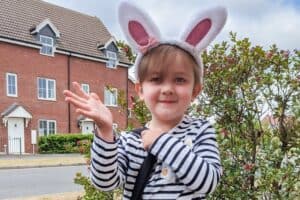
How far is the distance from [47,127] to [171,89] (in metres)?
24.4

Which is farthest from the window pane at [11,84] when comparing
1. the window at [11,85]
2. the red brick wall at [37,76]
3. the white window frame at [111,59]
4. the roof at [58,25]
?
the white window frame at [111,59]

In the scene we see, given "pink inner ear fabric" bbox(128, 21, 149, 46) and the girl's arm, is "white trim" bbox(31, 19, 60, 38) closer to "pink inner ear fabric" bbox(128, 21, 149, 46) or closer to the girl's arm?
"pink inner ear fabric" bbox(128, 21, 149, 46)

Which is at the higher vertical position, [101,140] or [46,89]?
[46,89]

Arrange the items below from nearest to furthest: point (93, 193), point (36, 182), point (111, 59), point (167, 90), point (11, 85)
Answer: point (167, 90) < point (93, 193) < point (36, 182) < point (11, 85) < point (111, 59)

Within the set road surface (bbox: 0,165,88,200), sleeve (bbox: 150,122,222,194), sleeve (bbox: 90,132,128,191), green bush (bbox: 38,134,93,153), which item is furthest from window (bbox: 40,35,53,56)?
sleeve (bbox: 150,122,222,194)

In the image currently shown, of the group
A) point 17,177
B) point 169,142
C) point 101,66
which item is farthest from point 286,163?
point 101,66

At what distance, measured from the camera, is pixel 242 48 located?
3.40 metres

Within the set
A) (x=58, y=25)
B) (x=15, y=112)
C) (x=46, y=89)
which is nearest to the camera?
(x=15, y=112)

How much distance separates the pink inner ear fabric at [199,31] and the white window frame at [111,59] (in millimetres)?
27141

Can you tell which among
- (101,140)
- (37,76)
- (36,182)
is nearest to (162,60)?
(101,140)

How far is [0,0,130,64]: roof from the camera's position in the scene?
78.3 feet

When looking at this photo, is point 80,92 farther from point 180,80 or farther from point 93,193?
point 93,193

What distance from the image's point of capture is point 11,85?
76.6ft

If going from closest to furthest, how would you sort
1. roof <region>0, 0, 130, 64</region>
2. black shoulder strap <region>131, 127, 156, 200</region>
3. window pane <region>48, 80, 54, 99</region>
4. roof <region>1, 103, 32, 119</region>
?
black shoulder strap <region>131, 127, 156, 200</region> < roof <region>1, 103, 32, 119</region> < roof <region>0, 0, 130, 64</region> < window pane <region>48, 80, 54, 99</region>
